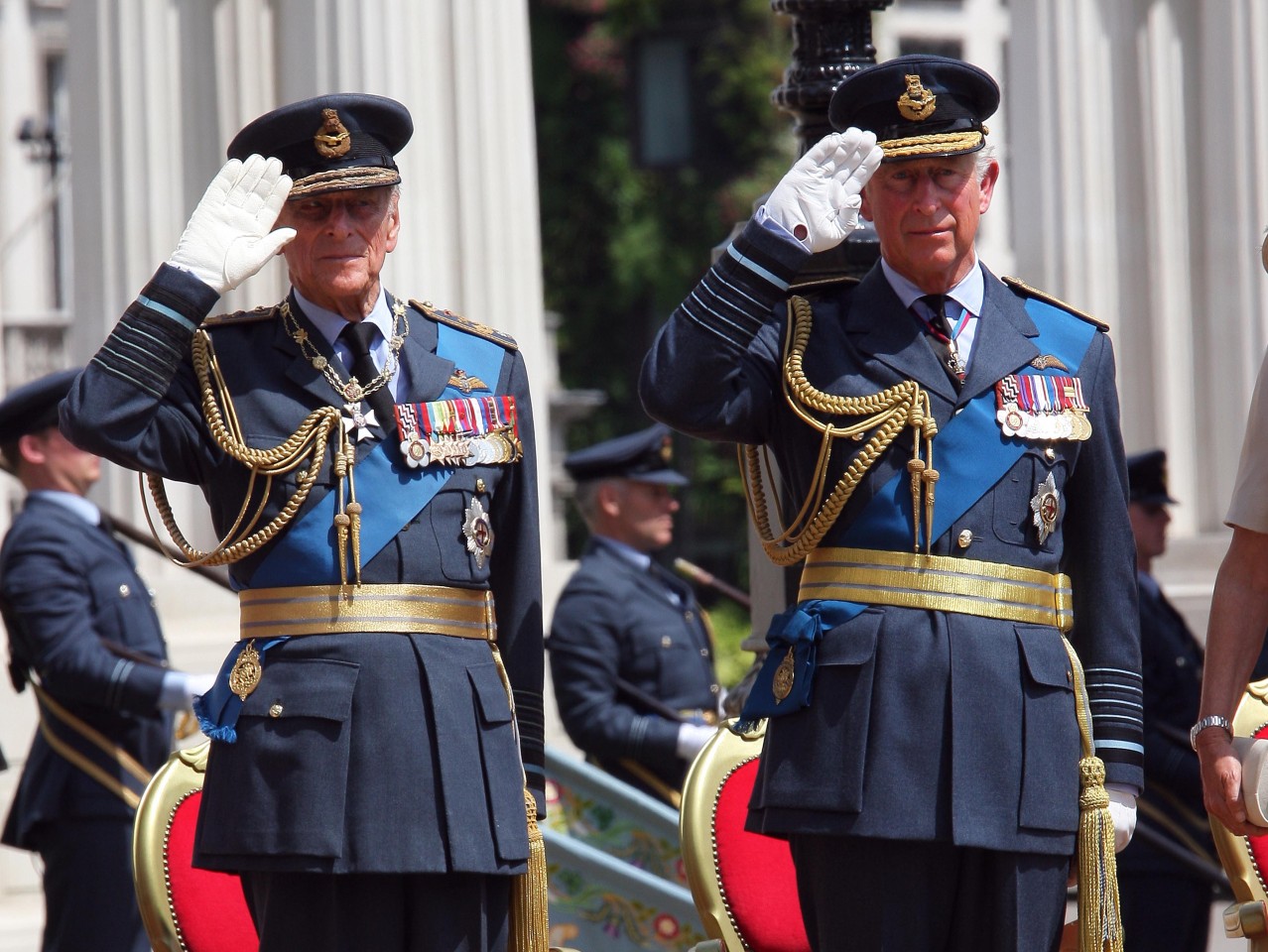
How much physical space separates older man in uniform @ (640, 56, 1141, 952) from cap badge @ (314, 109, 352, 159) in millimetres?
668

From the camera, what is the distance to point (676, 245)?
741 inches

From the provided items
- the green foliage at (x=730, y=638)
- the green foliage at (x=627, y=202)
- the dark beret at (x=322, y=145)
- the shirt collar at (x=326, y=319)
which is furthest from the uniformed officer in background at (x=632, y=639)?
the green foliage at (x=627, y=202)

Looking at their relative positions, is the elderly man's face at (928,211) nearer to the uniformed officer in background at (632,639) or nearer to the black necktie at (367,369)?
the black necktie at (367,369)

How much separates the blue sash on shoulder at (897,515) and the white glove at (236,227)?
1.03 m

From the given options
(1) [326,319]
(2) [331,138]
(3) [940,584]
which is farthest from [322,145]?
(3) [940,584]

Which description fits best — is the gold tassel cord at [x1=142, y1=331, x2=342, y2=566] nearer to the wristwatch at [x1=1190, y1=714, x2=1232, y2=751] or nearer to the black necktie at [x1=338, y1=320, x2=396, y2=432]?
the black necktie at [x1=338, y1=320, x2=396, y2=432]

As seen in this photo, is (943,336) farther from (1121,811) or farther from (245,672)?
(245,672)

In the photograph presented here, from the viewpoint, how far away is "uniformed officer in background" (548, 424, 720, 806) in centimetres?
669

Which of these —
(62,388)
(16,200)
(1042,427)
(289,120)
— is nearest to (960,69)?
(1042,427)

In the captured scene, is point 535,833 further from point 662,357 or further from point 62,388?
point 62,388

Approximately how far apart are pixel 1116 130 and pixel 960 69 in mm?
5089

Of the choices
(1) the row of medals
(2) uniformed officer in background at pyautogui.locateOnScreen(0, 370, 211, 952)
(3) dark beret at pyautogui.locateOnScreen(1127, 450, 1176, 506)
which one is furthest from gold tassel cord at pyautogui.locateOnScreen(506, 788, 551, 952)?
(3) dark beret at pyautogui.locateOnScreen(1127, 450, 1176, 506)

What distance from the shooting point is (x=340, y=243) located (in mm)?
3885

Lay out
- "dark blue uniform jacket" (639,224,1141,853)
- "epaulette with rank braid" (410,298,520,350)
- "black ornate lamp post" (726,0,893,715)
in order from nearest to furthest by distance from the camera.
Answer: "dark blue uniform jacket" (639,224,1141,853) < "epaulette with rank braid" (410,298,520,350) < "black ornate lamp post" (726,0,893,715)
